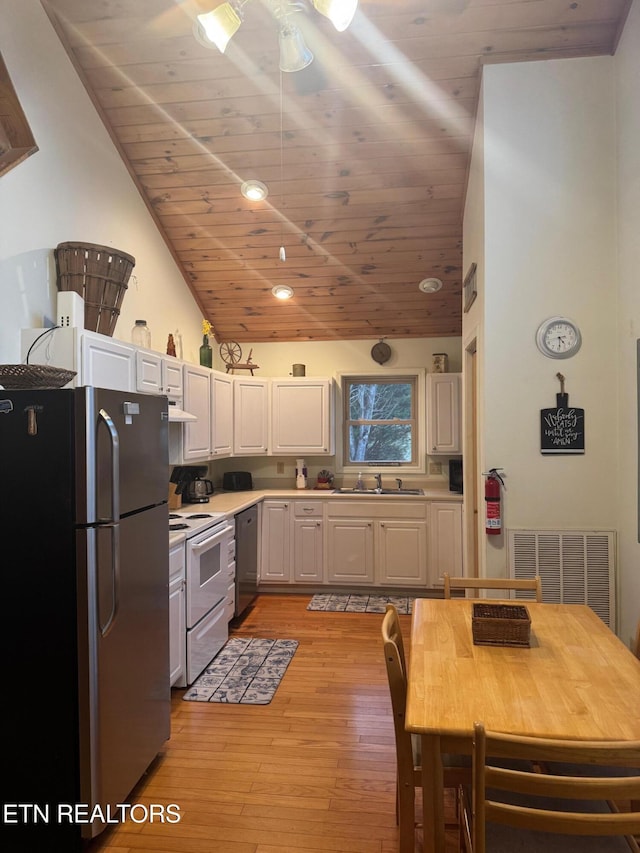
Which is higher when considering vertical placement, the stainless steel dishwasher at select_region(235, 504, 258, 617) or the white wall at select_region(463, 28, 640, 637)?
the white wall at select_region(463, 28, 640, 637)

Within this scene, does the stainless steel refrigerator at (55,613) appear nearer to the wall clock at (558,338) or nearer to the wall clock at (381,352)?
the wall clock at (558,338)

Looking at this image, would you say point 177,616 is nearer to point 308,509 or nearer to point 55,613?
point 55,613

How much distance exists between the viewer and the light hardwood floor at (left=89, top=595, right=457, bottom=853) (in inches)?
78.2

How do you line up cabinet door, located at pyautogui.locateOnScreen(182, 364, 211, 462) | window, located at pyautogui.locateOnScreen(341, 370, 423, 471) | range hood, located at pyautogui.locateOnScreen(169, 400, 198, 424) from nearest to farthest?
1. range hood, located at pyautogui.locateOnScreen(169, 400, 198, 424)
2. cabinet door, located at pyautogui.locateOnScreen(182, 364, 211, 462)
3. window, located at pyautogui.locateOnScreen(341, 370, 423, 471)

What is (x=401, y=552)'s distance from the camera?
191 inches

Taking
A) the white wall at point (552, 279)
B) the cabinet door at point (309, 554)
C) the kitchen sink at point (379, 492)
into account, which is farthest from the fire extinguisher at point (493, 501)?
the cabinet door at point (309, 554)

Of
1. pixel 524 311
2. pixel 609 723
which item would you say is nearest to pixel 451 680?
pixel 609 723

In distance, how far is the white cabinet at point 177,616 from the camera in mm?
2901

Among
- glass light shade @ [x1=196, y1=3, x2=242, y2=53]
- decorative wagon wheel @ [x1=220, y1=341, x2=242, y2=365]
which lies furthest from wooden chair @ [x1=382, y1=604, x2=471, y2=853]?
decorative wagon wheel @ [x1=220, y1=341, x2=242, y2=365]

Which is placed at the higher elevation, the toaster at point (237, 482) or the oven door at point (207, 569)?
the toaster at point (237, 482)

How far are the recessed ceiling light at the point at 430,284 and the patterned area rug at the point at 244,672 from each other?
299cm

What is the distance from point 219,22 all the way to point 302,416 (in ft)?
11.6

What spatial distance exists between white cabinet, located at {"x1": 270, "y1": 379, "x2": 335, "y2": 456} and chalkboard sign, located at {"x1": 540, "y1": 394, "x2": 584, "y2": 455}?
2435 mm

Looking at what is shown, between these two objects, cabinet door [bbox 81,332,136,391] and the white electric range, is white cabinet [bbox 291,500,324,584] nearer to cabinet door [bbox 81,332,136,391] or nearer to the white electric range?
the white electric range
